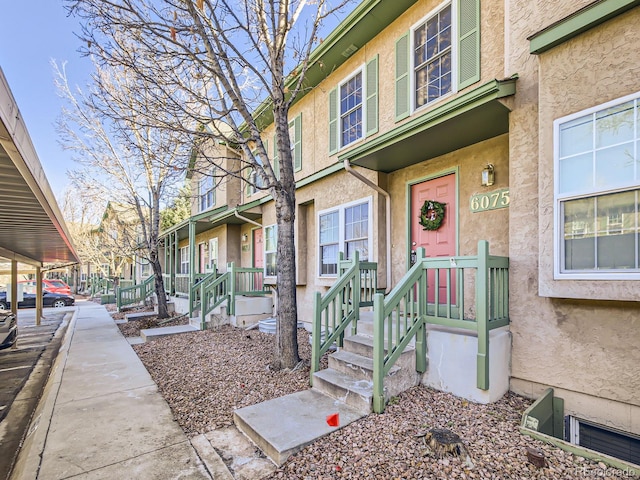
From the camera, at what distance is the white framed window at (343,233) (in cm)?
650

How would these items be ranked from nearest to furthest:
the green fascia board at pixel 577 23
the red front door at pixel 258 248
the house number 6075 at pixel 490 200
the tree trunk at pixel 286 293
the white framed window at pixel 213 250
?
the green fascia board at pixel 577 23 → the house number 6075 at pixel 490 200 → the tree trunk at pixel 286 293 → the red front door at pixel 258 248 → the white framed window at pixel 213 250

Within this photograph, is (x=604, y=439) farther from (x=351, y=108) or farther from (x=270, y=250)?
(x=270, y=250)

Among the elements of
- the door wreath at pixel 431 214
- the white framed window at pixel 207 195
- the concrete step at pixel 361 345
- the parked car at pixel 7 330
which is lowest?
the parked car at pixel 7 330

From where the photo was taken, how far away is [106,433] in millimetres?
3439

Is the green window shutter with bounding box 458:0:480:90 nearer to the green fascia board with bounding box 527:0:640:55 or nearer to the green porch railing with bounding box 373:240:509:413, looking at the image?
the green fascia board with bounding box 527:0:640:55

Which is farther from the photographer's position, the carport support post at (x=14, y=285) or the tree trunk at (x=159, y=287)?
the tree trunk at (x=159, y=287)

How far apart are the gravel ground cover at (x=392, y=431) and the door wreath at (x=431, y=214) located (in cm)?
255

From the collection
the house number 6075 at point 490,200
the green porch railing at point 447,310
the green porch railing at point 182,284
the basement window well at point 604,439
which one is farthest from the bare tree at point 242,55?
the green porch railing at point 182,284

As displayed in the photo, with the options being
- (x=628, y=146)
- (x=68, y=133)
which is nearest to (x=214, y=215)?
(x=68, y=133)

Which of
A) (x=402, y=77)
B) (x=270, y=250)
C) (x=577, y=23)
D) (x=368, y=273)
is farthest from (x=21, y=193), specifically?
(x=270, y=250)

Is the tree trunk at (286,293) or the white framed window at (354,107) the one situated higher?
the white framed window at (354,107)

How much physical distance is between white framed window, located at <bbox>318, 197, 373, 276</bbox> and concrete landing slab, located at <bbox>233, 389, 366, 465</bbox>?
10.3ft

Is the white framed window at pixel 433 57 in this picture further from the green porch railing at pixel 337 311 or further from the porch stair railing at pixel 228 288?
the porch stair railing at pixel 228 288

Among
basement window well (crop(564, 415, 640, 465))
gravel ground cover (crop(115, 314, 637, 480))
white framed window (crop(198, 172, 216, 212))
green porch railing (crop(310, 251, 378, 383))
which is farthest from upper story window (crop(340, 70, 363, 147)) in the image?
white framed window (crop(198, 172, 216, 212))
